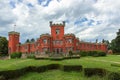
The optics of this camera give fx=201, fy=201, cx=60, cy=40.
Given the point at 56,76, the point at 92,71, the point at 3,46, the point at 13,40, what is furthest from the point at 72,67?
the point at 3,46

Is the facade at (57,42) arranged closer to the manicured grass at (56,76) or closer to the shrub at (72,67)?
the shrub at (72,67)

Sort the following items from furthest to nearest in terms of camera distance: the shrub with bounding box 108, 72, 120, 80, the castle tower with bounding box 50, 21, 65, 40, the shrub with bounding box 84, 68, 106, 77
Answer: the castle tower with bounding box 50, 21, 65, 40, the shrub with bounding box 84, 68, 106, 77, the shrub with bounding box 108, 72, 120, 80

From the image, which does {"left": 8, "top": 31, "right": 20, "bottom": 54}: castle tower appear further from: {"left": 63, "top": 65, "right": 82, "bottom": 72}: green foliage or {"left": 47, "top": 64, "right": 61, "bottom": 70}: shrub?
{"left": 63, "top": 65, "right": 82, "bottom": 72}: green foliage

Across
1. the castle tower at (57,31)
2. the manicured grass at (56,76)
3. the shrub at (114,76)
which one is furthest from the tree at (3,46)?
the shrub at (114,76)

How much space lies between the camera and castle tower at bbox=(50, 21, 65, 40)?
214 ft

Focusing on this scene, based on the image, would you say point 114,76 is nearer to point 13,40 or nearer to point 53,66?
point 53,66

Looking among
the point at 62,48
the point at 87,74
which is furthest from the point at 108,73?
the point at 62,48

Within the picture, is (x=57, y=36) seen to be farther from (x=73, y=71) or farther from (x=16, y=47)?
(x=73, y=71)

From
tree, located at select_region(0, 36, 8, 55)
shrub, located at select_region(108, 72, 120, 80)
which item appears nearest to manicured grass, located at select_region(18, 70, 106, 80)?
shrub, located at select_region(108, 72, 120, 80)

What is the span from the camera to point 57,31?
65375mm

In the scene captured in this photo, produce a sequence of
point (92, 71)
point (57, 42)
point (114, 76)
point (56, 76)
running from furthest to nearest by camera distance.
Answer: point (57, 42) < point (56, 76) < point (92, 71) < point (114, 76)

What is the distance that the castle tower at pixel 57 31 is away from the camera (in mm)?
65250

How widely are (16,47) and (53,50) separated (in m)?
19.2

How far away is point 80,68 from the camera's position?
27.6 metres
